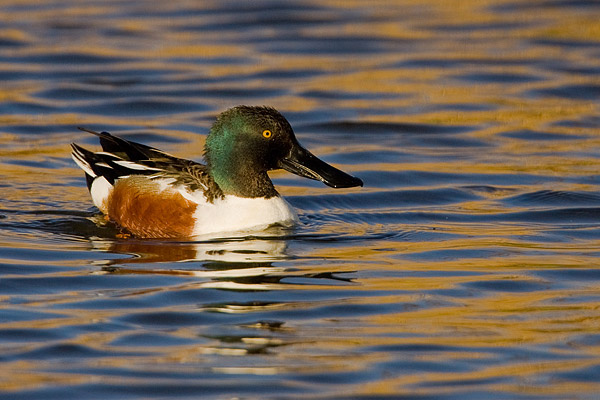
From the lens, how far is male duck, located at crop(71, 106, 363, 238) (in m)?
8.11

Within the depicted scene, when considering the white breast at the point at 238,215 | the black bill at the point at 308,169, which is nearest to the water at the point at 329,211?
the white breast at the point at 238,215

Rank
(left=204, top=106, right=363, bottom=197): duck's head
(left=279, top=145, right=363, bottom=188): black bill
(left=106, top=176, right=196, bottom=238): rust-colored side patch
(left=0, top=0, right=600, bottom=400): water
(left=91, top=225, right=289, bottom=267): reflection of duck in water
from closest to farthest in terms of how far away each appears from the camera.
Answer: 1. (left=0, top=0, right=600, bottom=400): water
2. (left=91, top=225, right=289, bottom=267): reflection of duck in water
3. (left=106, top=176, right=196, bottom=238): rust-colored side patch
4. (left=204, top=106, right=363, bottom=197): duck's head
5. (left=279, top=145, right=363, bottom=188): black bill

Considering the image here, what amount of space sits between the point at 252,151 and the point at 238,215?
41 centimetres

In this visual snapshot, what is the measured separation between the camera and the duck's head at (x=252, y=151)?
819cm

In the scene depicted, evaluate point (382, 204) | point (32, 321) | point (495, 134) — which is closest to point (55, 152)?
point (382, 204)

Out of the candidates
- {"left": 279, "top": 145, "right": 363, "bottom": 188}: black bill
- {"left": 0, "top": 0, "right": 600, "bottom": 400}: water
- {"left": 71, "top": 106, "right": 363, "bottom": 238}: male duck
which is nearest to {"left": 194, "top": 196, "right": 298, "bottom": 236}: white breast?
{"left": 71, "top": 106, "right": 363, "bottom": 238}: male duck

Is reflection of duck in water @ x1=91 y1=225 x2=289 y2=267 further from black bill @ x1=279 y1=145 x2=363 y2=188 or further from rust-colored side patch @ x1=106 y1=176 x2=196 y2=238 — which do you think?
black bill @ x1=279 y1=145 x2=363 y2=188

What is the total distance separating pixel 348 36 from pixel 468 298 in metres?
9.13

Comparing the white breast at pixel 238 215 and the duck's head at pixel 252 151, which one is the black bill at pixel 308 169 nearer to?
the duck's head at pixel 252 151

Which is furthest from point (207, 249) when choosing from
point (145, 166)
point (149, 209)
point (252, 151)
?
point (145, 166)

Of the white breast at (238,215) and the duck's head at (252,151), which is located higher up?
the duck's head at (252,151)

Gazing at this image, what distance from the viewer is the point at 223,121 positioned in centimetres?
823

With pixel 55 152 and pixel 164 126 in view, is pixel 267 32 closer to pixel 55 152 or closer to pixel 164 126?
pixel 164 126

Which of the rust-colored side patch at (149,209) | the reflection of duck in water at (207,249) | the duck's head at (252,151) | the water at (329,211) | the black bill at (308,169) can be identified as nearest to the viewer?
the water at (329,211)
